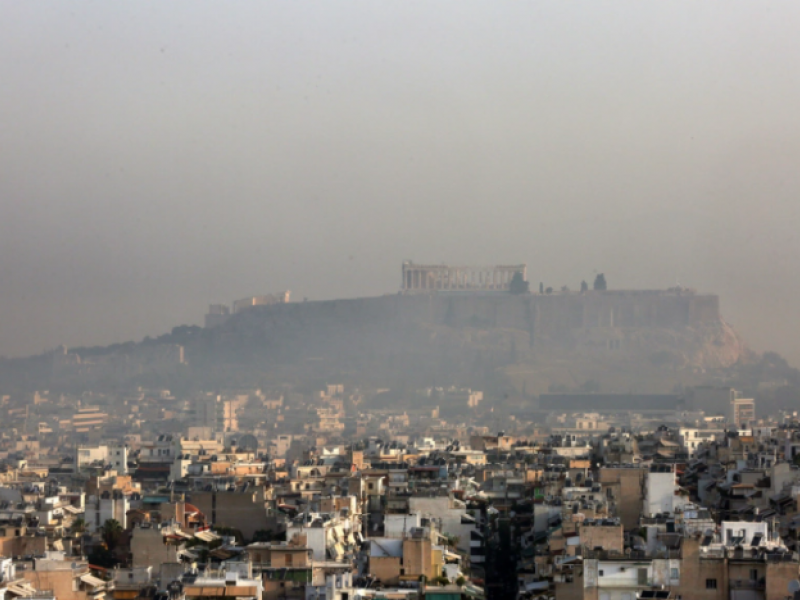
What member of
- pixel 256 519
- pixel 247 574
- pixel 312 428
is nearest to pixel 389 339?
pixel 312 428

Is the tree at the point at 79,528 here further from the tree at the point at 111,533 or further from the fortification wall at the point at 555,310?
the fortification wall at the point at 555,310

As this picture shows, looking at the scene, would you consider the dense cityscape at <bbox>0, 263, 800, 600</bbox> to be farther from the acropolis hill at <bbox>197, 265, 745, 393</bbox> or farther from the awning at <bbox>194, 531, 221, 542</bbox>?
the acropolis hill at <bbox>197, 265, 745, 393</bbox>

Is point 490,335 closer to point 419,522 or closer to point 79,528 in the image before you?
point 79,528

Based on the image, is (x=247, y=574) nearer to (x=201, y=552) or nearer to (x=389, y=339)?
(x=201, y=552)

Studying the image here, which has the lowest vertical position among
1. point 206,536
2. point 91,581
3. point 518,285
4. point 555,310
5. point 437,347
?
point 91,581

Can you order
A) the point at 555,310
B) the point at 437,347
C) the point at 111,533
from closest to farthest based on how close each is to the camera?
the point at 111,533, the point at 437,347, the point at 555,310

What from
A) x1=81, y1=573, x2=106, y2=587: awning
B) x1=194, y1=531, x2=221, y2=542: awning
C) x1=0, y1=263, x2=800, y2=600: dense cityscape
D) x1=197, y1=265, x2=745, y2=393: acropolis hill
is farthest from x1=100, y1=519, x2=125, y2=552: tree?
x1=197, y1=265, x2=745, y2=393: acropolis hill

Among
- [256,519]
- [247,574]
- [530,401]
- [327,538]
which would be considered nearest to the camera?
[247,574]

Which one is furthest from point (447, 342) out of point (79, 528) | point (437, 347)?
point (79, 528)
